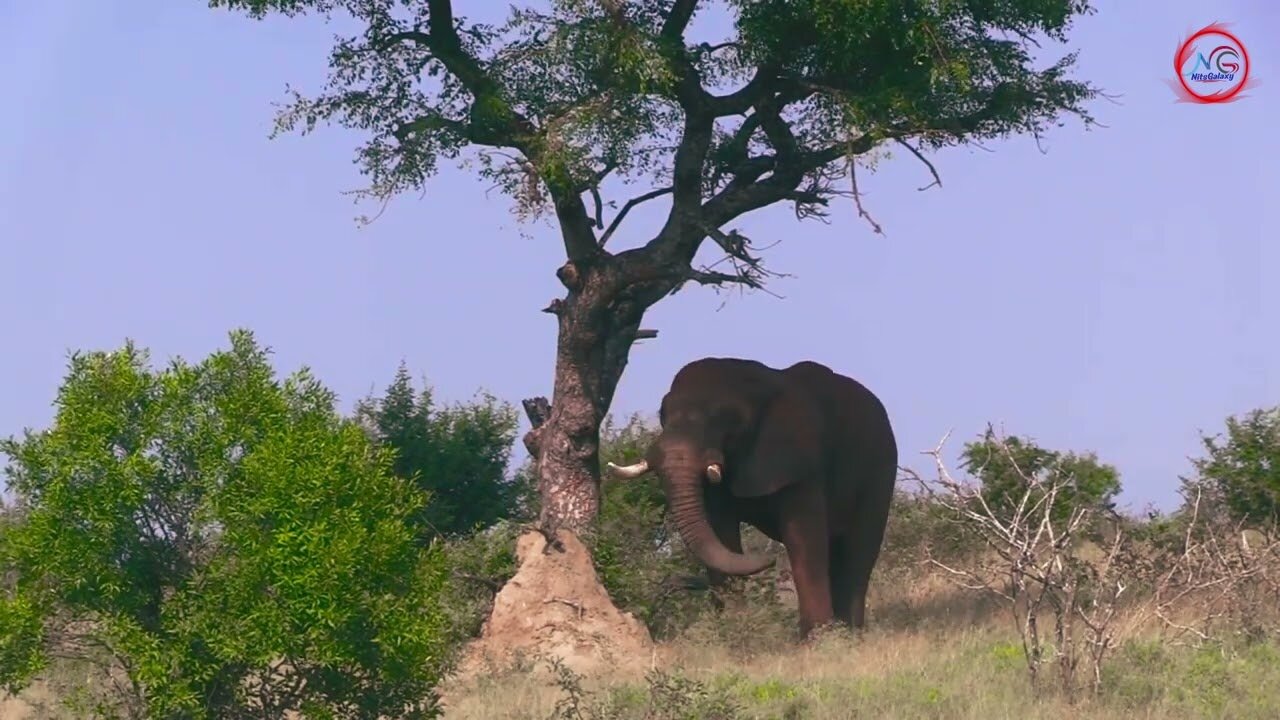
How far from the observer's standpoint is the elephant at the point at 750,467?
17.4 metres

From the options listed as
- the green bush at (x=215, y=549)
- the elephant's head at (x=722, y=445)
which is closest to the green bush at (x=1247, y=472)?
the elephant's head at (x=722, y=445)

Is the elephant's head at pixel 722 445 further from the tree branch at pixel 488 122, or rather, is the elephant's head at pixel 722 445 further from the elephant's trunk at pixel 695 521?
the tree branch at pixel 488 122

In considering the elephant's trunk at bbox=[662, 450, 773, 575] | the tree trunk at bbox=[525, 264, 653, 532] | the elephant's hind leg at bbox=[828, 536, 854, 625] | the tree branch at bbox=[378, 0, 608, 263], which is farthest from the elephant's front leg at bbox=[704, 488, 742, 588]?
the tree branch at bbox=[378, 0, 608, 263]

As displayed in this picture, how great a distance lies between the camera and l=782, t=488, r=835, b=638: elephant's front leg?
1734cm

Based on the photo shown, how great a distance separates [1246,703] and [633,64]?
30.7 feet

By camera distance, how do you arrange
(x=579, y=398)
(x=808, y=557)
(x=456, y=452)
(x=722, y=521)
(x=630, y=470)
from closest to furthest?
(x=808, y=557) → (x=722, y=521) → (x=630, y=470) → (x=579, y=398) → (x=456, y=452)

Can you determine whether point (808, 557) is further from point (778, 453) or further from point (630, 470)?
point (630, 470)

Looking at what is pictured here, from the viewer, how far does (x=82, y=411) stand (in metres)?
11.4

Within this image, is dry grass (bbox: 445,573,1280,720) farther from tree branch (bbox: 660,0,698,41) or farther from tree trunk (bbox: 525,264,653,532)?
tree branch (bbox: 660,0,698,41)

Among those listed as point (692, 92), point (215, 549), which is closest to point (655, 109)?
point (692, 92)

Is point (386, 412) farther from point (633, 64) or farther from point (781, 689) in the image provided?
point (781, 689)

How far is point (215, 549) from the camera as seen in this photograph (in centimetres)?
1157

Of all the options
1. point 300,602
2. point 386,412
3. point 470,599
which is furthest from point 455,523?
point 300,602

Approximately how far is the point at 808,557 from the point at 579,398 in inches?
149
